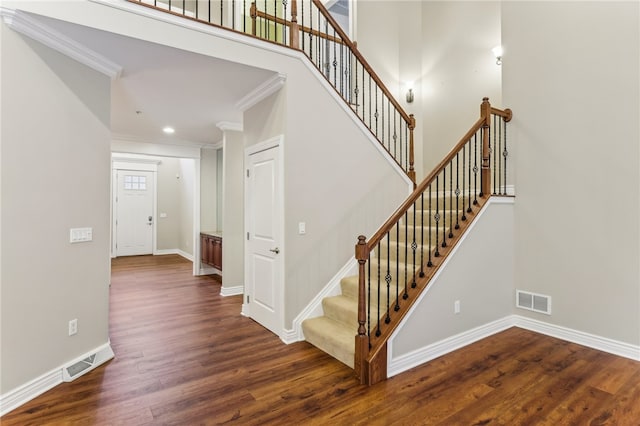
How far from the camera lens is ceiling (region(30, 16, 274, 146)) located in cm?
262

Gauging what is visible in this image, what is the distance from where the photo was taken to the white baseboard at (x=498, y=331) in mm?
2699

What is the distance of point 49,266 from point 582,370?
14.0 ft

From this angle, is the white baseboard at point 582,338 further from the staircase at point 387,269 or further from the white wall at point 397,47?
the white wall at point 397,47

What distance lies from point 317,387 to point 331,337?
1.83 ft

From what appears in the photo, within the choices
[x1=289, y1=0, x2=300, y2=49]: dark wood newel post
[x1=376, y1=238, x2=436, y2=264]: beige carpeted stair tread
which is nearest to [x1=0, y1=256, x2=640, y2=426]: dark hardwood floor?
[x1=376, y1=238, x2=436, y2=264]: beige carpeted stair tread

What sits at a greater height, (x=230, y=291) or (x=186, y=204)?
(x=186, y=204)

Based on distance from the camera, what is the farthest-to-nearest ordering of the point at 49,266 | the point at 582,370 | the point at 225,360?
the point at 225,360 < the point at 582,370 < the point at 49,266

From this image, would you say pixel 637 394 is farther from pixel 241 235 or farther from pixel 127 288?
pixel 127 288

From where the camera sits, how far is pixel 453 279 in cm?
306

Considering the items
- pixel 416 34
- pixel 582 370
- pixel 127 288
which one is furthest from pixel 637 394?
pixel 127 288

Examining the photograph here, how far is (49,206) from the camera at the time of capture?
2480 mm

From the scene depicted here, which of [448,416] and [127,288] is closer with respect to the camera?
[448,416]

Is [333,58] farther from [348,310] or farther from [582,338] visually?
[582,338]

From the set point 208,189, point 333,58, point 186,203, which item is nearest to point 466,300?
point 333,58
